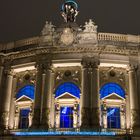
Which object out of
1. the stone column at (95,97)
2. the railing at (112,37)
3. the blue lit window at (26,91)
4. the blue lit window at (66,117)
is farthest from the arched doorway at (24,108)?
the railing at (112,37)

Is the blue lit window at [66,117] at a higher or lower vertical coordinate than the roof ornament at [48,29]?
lower

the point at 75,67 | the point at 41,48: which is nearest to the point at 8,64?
the point at 41,48

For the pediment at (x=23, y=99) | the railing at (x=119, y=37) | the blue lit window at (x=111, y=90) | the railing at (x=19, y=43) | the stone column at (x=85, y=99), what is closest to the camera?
the stone column at (x=85, y=99)

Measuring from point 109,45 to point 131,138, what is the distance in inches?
362

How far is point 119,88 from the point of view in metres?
31.6

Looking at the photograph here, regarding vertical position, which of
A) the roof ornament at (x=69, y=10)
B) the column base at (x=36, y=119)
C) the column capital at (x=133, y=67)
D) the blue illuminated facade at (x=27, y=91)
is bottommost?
the column base at (x=36, y=119)

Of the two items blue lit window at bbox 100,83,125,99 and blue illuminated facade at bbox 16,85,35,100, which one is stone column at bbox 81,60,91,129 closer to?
blue lit window at bbox 100,83,125,99

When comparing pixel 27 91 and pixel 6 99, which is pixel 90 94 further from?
pixel 6 99

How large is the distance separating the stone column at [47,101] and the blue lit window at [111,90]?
5.05 metres

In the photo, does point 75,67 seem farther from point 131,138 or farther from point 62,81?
point 131,138

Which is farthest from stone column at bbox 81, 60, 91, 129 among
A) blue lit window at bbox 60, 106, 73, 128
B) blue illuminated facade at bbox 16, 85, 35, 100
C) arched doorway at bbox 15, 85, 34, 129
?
blue illuminated facade at bbox 16, 85, 35, 100

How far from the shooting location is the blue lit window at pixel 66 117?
30188mm

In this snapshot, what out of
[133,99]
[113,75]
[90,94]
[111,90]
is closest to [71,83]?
[90,94]

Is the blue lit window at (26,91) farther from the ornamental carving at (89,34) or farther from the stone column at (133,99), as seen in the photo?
the stone column at (133,99)
